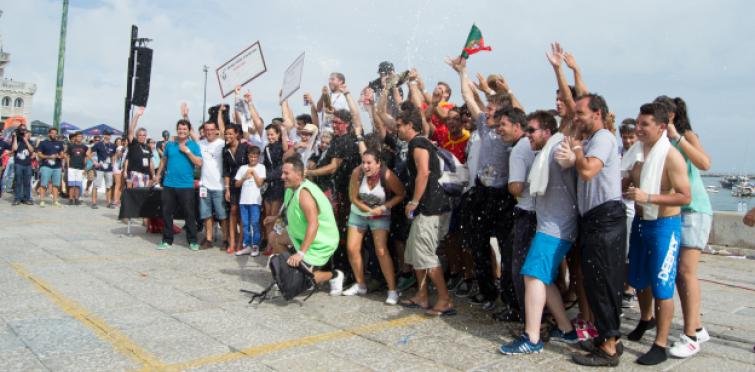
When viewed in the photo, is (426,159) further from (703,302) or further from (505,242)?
(703,302)

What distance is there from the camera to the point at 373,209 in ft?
16.6

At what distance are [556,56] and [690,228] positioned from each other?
5.89 feet

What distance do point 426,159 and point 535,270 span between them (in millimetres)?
1559

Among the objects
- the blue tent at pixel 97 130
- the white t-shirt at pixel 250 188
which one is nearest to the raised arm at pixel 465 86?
the white t-shirt at pixel 250 188

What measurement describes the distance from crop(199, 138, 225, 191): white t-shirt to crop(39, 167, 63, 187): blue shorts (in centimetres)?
778

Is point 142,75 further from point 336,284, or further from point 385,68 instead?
point 336,284

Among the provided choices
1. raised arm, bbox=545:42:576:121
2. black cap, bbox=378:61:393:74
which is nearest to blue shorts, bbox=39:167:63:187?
black cap, bbox=378:61:393:74

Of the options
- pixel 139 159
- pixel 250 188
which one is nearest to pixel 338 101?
pixel 250 188

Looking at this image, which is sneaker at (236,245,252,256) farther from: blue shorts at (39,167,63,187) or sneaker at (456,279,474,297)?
blue shorts at (39,167,63,187)

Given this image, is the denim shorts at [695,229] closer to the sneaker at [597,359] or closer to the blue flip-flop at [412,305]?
the sneaker at [597,359]

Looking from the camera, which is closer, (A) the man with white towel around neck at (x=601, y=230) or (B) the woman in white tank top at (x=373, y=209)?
(A) the man with white towel around neck at (x=601, y=230)

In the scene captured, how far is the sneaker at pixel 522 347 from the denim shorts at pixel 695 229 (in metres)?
1.38

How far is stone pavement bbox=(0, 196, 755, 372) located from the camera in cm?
331

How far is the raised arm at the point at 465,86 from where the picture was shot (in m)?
5.00
